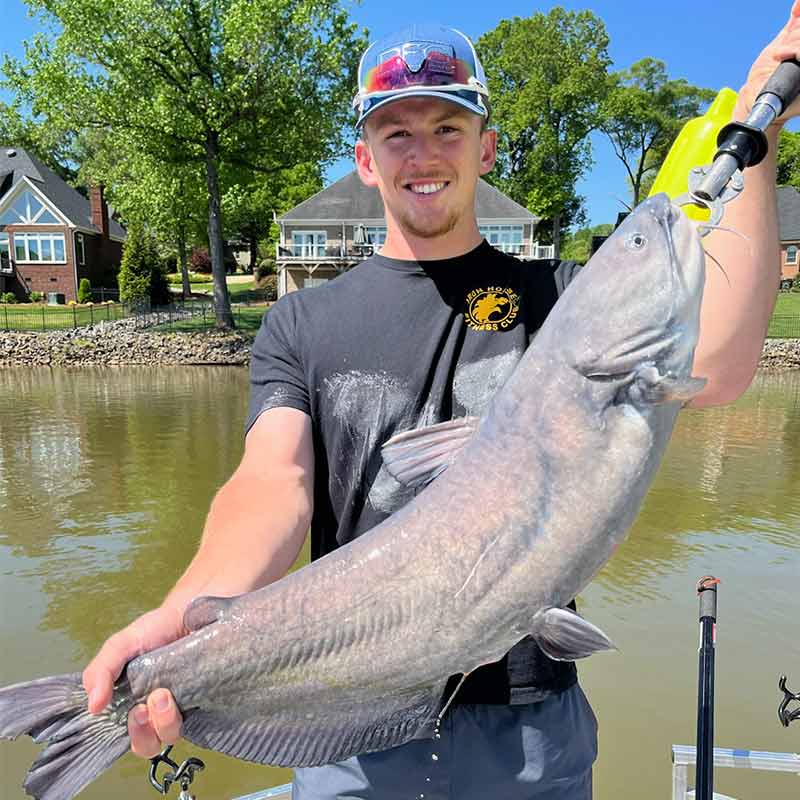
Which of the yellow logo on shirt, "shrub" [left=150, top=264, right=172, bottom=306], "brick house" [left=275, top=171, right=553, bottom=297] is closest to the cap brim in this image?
the yellow logo on shirt

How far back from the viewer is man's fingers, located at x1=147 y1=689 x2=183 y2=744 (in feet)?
6.20

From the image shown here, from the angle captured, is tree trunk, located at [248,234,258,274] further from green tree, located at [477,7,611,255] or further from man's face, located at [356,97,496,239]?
man's face, located at [356,97,496,239]

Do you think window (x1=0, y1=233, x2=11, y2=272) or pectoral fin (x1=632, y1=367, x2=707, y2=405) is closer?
pectoral fin (x1=632, y1=367, x2=707, y2=405)

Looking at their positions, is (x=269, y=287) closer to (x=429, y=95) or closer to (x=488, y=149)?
(x=488, y=149)

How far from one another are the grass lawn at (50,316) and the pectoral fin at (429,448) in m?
29.8

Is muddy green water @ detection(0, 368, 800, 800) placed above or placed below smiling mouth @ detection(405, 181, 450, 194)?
below

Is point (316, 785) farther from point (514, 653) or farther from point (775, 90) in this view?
point (775, 90)

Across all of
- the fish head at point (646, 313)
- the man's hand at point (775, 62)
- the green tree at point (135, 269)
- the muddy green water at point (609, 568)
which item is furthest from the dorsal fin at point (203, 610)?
the green tree at point (135, 269)

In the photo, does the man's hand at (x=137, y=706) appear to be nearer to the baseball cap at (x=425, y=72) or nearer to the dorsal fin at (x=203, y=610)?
the dorsal fin at (x=203, y=610)

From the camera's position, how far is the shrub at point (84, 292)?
131ft

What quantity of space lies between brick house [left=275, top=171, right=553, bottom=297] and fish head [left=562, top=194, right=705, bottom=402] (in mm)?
38644

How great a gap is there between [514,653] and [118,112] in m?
29.0

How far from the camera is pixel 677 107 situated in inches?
2125

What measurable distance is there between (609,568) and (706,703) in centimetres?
541
